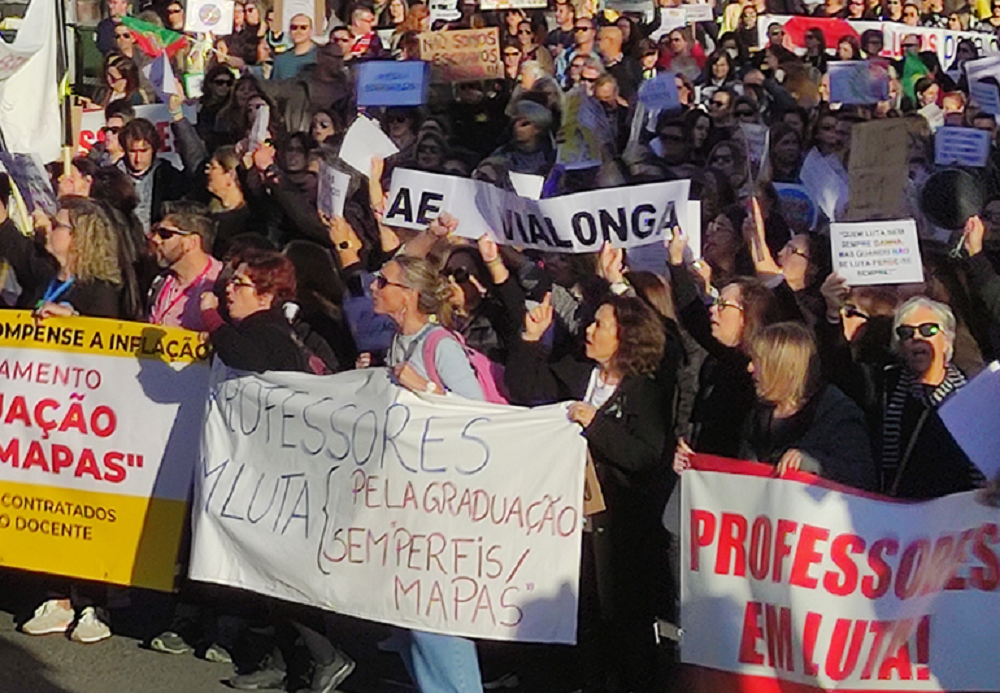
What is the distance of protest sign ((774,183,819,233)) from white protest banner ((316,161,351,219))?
81.1 inches

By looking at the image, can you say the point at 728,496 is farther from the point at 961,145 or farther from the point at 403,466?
the point at 961,145

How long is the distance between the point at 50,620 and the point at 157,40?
260 inches

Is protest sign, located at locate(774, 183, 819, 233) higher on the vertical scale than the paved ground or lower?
higher

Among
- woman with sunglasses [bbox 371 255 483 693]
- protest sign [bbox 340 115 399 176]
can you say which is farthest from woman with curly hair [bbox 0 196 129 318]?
woman with sunglasses [bbox 371 255 483 693]

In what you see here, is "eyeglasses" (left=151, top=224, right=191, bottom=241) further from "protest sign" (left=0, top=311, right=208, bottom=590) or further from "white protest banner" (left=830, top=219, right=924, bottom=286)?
"white protest banner" (left=830, top=219, right=924, bottom=286)

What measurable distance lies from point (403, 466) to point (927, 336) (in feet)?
5.76

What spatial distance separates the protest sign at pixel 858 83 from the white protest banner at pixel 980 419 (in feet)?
16.1

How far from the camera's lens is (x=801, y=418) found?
5.40 meters

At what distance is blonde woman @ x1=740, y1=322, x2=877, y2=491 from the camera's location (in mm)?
5281

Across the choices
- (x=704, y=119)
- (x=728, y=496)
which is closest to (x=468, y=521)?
(x=728, y=496)

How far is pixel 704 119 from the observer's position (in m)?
9.16

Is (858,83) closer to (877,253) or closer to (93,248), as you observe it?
(877,253)

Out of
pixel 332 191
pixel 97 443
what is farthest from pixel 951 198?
pixel 97 443

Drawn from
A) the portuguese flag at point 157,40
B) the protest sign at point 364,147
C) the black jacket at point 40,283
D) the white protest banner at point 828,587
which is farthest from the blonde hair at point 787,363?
the portuguese flag at point 157,40
